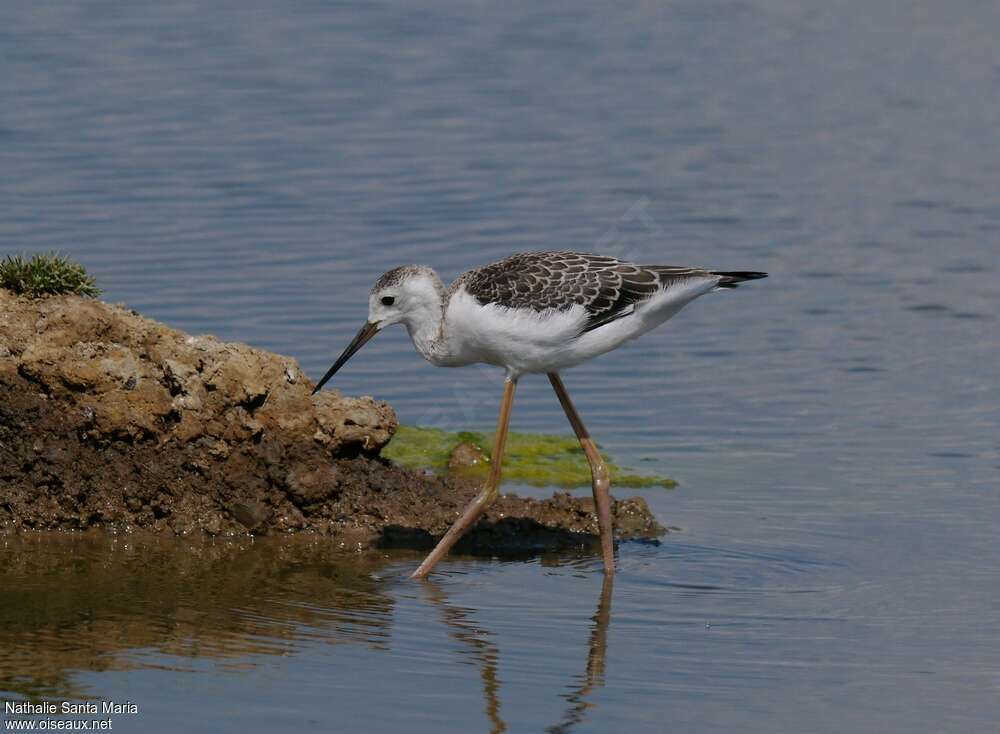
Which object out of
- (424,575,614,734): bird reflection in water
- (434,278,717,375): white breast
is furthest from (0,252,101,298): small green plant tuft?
(424,575,614,734): bird reflection in water

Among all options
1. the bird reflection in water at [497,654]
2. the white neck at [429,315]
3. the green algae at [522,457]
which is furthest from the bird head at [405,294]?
the green algae at [522,457]

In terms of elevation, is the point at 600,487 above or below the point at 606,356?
below

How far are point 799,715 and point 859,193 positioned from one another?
41.0ft

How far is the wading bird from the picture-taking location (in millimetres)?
10188

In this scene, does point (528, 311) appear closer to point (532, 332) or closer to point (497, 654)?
point (532, 332)

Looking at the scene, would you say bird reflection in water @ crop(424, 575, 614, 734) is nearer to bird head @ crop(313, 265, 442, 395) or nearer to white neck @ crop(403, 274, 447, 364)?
white neck @ crop(403, 274, 447, 364)

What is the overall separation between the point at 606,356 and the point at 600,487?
4862mm

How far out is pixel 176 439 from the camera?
34.7 feet

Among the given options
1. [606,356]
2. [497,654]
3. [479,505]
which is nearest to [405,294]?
[479,505]

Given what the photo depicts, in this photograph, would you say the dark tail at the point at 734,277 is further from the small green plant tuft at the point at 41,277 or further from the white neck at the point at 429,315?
the small green plant tuft at the point at 41,277

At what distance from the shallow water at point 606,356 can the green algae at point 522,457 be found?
45 centimetres

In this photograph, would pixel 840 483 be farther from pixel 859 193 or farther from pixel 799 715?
pixel 859 193

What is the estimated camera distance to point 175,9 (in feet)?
86.7

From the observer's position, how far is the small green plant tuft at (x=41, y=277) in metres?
10.6
